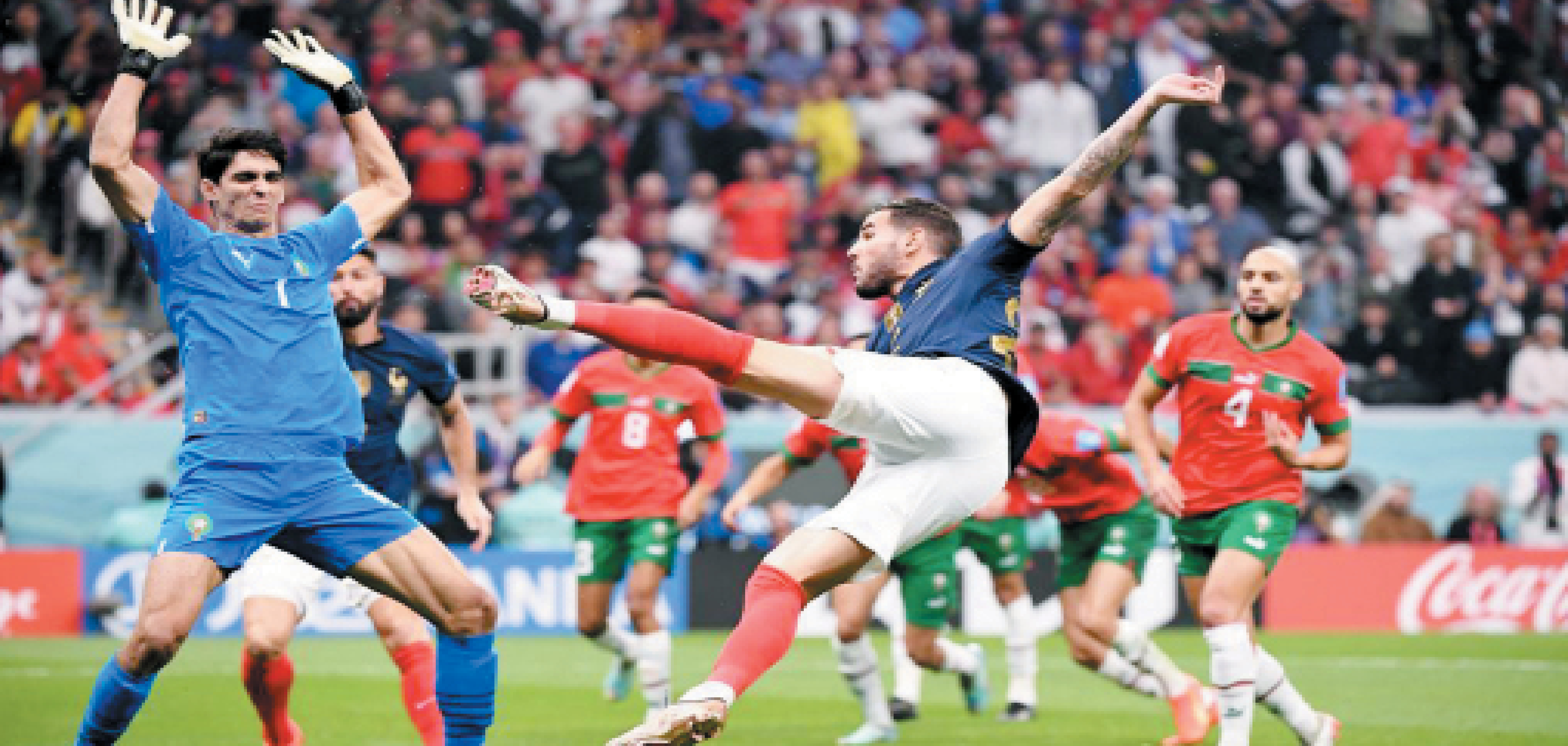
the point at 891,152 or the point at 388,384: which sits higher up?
the point at 891,152

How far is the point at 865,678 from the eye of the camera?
11422 mm

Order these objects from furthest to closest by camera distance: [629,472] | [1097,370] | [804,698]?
[1097,370] < [804,698] < [629,472]

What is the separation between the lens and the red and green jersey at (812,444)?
12195 millimetres

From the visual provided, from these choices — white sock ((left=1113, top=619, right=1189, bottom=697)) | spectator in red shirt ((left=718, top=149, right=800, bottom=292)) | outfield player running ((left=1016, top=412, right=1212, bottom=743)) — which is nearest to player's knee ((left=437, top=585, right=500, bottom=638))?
outfield player running ((left=1016, top=412, right=1212, bottom=743))

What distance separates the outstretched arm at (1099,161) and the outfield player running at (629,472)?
518 cm

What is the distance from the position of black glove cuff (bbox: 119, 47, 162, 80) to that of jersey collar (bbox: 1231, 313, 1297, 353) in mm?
5425

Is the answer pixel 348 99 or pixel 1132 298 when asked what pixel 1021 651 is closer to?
pixel 348 99

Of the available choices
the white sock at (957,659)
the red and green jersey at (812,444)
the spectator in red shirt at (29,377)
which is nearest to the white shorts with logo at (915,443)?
the red and green jersey at (812,444)

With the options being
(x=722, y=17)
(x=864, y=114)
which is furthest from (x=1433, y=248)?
(x=722, y=17)

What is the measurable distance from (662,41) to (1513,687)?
13733 millimetres

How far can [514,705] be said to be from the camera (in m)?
13.1

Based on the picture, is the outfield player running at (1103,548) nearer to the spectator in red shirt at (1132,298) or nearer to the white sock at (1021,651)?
the white sock at (1021,651)

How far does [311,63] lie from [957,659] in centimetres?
597

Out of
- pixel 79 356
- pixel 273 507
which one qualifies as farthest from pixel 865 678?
pixel 79 356
